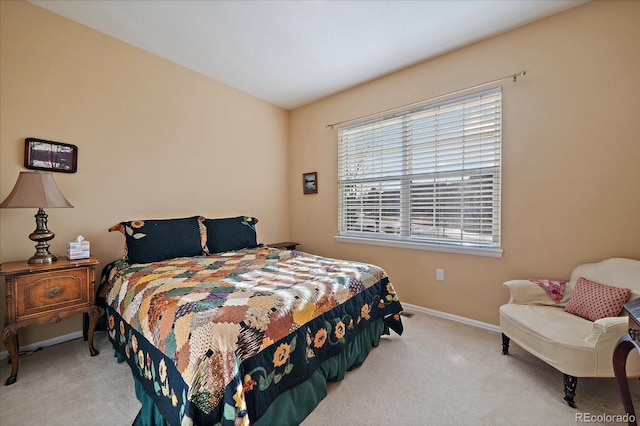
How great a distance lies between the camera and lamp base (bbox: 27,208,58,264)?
6.41 ft

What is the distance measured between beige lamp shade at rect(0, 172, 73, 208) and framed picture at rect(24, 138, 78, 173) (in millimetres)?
329

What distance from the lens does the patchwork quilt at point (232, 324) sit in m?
1.09

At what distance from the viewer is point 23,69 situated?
6.84 feet

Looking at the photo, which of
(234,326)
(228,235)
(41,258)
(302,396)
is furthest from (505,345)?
(41,258)

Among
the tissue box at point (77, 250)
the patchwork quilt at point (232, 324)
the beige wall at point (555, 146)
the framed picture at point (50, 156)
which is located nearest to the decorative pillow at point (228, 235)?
the patchwork quilt at point (232, 324)

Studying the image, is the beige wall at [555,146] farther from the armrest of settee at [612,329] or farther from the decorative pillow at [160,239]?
the decorative pillow at [160,239]

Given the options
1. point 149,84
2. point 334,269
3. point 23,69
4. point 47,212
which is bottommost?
point 334,269

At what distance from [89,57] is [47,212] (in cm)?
142

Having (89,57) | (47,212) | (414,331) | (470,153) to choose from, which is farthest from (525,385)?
(89,57)

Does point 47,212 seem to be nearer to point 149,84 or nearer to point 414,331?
point 149,84

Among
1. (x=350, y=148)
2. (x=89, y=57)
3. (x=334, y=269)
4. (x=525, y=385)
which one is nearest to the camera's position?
(x=525, y=385)

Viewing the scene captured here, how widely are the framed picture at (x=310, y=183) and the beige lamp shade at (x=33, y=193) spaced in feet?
8.78

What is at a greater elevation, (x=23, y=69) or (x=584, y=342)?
(x=23, y=69)

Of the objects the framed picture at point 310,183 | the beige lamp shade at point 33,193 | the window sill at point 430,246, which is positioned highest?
the framed picture at point 310,183
